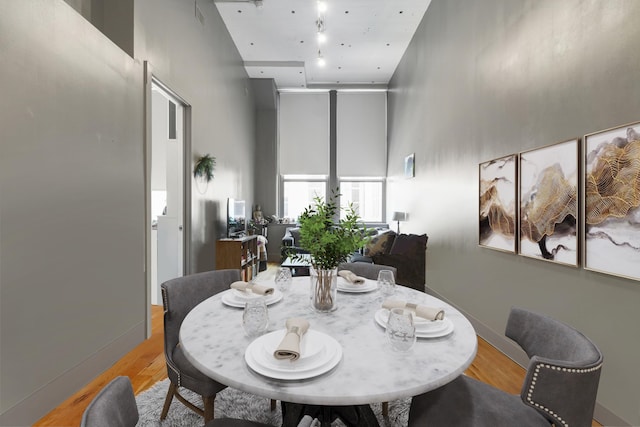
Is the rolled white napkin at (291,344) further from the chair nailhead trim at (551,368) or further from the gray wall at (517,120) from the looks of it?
the gray wall at (517,120)

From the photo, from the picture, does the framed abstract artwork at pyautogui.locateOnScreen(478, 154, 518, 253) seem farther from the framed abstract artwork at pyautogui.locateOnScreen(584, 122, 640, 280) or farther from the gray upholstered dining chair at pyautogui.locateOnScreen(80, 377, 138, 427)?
Answer: the gray upholstered dining chair at pyautogui.locateOnScreen(80, 377, 138, 427)

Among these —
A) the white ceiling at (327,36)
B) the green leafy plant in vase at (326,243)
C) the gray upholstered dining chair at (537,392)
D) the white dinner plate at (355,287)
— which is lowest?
the gray upholstered dining chair at (537,392)

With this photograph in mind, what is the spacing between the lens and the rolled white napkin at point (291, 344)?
0.80m

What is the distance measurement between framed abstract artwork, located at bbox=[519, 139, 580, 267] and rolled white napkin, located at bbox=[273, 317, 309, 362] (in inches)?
74.2

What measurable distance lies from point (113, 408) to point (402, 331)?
744mm

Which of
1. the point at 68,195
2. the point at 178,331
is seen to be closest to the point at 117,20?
the point at 68,195

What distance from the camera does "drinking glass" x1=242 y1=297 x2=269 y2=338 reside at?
0.99 m

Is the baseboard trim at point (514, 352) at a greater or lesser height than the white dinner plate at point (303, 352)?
lesser

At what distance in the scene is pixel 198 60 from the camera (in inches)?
153

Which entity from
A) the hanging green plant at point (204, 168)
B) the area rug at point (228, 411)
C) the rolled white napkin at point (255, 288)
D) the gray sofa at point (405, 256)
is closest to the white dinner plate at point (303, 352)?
the rolled white napkin at point (255, 288)

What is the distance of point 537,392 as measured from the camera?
34.8 inches

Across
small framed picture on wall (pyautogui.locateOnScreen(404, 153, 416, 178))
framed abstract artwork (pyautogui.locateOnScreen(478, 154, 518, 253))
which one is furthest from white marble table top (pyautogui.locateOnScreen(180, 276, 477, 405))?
small framed picture on wall (pyautogui.locateOnScreen(404, 153, 416, 178))

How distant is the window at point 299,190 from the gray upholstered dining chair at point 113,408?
683 cm

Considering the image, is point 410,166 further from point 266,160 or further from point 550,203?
point 266,160
